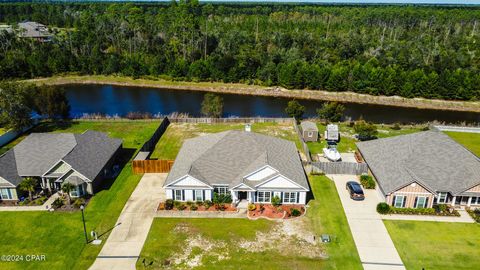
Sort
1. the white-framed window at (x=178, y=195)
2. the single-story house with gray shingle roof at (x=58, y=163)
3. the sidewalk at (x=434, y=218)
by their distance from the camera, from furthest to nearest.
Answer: the single-story house with gray shingle roof at (x=58, y=163) → the white-framed window at (x=178, y=195) → the sidewalk at (x=434, y=218)

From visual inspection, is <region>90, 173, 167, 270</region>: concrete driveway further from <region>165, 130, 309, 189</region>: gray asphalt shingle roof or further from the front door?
the front door

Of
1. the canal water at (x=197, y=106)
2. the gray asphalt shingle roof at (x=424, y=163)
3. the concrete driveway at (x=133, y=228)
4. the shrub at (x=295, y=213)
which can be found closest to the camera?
the concrete driveway at (x=133, y=228)

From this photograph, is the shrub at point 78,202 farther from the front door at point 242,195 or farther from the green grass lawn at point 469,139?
the green grass lawn at point 469,139

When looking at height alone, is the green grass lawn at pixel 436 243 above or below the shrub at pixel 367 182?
below

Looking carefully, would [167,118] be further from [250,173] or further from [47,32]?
[47,32]

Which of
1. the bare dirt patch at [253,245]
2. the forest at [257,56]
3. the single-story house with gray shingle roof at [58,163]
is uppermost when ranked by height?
the forest at [257,56]

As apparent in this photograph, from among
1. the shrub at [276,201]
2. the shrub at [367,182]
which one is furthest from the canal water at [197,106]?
the shrub at [276,201]
